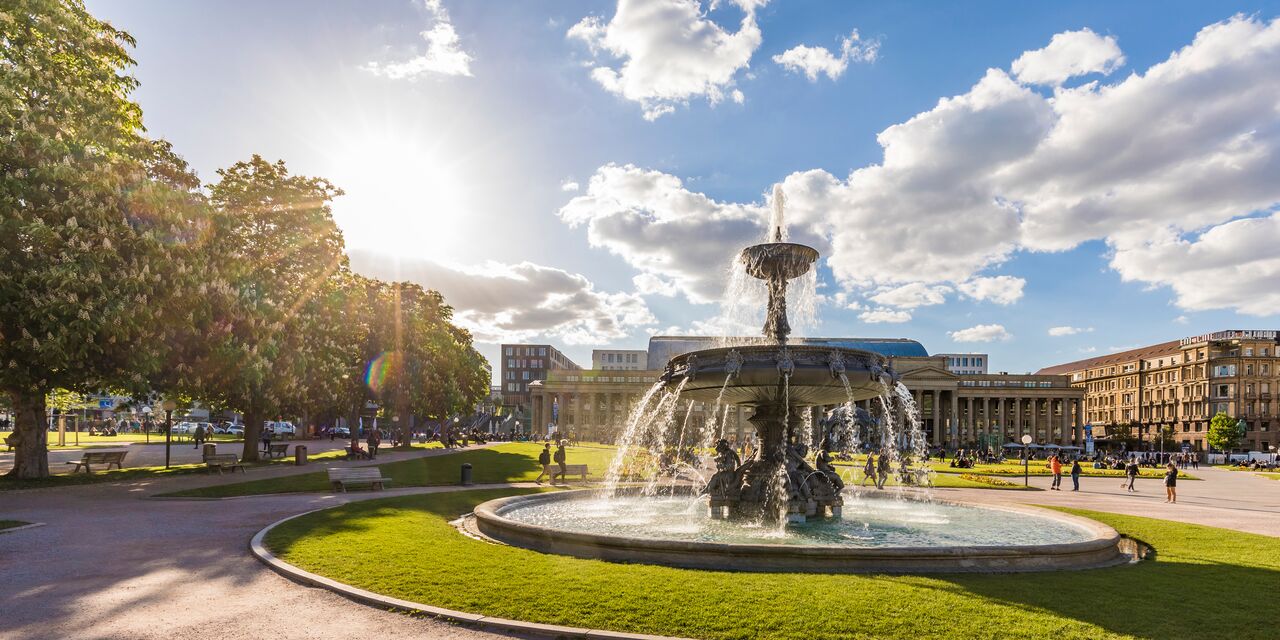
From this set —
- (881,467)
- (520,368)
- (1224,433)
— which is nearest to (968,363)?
(1224,433)

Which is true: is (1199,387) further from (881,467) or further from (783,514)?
(783,514)

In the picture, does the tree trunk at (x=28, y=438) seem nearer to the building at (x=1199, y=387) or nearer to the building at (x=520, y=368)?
the building at (x=1199, y=387)

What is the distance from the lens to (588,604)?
8.61 m

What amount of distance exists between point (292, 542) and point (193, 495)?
1106 cm

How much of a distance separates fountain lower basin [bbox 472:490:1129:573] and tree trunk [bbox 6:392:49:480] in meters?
17.9

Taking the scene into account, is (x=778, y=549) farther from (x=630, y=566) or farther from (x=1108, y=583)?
(x=1108, y=583)

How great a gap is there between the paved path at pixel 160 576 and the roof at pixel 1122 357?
126 metres

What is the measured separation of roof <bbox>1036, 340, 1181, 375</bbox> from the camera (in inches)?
4914

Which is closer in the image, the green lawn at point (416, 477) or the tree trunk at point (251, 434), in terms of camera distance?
the green lawn at point (416, 477)

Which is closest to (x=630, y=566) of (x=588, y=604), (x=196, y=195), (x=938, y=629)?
(x=588, y=604)

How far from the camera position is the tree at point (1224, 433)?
318 feet

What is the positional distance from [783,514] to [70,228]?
21363 mm

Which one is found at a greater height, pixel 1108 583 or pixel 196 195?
pixel 196 195

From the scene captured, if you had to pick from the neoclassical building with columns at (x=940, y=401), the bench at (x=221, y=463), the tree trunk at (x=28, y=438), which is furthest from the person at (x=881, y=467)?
the neoclassical building with columns at (x=940, y=401)
